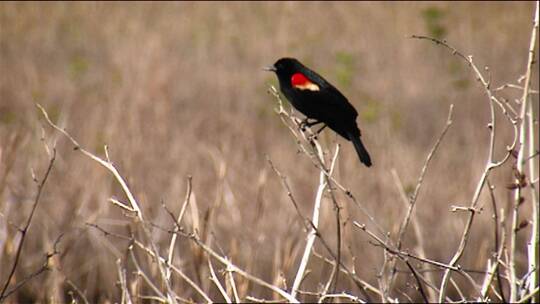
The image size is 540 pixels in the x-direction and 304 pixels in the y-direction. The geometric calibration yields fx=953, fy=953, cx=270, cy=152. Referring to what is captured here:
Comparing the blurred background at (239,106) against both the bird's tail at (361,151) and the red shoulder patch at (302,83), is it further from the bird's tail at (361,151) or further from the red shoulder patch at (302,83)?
the bird's tail at (361,151)

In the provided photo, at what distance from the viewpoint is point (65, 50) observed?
483 inches

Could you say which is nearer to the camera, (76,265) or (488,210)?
(76,265)

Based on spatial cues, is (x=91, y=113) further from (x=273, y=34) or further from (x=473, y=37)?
(x=473, y=37)

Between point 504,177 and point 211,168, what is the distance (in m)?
2.70

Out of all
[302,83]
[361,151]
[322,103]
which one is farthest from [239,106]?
[361,151]

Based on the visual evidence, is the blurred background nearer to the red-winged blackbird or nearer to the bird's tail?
the red-winged blackbird

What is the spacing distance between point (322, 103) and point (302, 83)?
241 millimetres

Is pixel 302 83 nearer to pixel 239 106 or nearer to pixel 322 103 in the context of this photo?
A: pixel 322 103

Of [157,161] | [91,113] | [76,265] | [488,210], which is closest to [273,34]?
[91,113]

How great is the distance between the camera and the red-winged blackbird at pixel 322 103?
12.6ft

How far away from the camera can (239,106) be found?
37.7 feet

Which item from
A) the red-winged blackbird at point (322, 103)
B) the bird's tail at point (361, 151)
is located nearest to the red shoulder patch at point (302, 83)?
the red-winged blackbird at point (322, 103)

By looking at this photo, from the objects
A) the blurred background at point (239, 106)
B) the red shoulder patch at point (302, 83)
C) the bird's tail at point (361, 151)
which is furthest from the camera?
the blurred background at point (239, 106)

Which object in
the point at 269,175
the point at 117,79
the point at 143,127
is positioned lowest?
the point at 269,175
